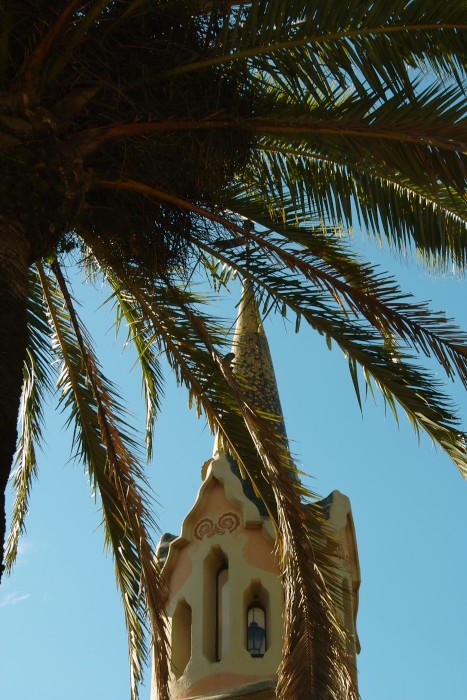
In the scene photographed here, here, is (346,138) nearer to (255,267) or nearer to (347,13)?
(347,13)

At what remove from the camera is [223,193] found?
24.8ft

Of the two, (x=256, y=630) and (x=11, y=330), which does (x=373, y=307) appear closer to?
(x=11, y=330)

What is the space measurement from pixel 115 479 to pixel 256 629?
8011 mm

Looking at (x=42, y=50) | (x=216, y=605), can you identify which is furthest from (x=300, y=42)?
(x=216, y=605)

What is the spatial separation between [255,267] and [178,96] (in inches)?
62.6

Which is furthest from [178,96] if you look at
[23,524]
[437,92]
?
[23,524]

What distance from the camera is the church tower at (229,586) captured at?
1366 centimetres

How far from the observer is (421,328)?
22.8 feet

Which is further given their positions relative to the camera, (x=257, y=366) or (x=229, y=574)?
(x=257, y=366)

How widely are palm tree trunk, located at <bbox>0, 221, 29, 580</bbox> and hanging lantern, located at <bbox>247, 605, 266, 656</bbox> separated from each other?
9.55 m

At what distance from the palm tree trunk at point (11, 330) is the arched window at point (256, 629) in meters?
9.55

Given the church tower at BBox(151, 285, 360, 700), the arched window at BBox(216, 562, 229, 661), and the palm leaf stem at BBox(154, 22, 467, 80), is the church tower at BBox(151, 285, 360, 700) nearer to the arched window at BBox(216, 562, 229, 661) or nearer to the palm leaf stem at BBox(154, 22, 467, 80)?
the arched window at BBox(216, 562, 229, 661)

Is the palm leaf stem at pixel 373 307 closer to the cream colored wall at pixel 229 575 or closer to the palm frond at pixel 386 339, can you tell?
the palm frond at pixel 386 339

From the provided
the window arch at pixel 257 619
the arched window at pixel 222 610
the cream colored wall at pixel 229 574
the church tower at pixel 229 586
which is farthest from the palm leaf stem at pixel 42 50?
the arched window at pixel 222 610
